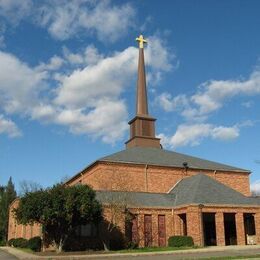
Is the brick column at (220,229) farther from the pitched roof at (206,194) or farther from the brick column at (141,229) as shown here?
the brick column at (141,229)

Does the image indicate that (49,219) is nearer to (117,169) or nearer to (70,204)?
(70,204)

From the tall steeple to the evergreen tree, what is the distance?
92.0 ft

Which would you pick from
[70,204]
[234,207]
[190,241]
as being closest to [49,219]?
[70,204]

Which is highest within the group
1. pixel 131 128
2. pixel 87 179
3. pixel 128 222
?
pixel 131 128

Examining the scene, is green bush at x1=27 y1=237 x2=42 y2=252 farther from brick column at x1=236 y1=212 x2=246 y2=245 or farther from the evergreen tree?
the evergreen tree

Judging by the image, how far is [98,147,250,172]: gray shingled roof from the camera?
44353mm

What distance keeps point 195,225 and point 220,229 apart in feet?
7.88

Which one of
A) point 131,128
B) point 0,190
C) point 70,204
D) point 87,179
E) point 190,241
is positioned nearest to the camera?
point 70,204

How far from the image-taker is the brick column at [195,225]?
1351 inches

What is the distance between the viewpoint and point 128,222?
3581 centimetres

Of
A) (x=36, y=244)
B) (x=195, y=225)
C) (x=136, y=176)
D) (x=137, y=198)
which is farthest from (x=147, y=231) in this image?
(x=36, y=244)

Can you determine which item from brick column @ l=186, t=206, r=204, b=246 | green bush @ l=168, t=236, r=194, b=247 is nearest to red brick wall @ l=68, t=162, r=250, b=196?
brick column @ l=186, t=206, r=204, b=246

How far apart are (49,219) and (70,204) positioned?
1909 millimetres

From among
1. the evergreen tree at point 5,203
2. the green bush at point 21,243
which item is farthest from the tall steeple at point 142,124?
the evergreen tree at point 5,203
